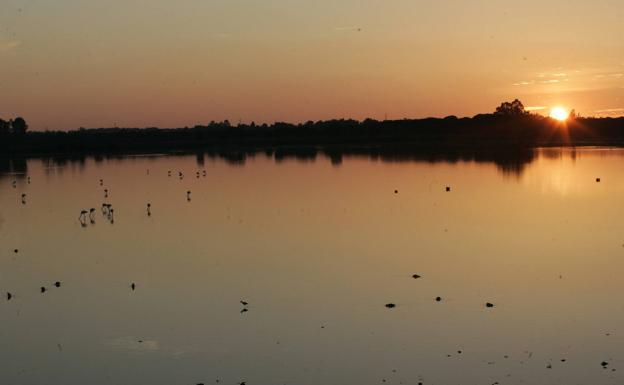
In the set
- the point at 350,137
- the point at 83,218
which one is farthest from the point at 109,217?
the point at 350,137

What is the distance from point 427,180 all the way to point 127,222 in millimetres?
21931

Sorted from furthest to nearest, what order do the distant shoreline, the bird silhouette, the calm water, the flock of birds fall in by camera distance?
Answer: the distant shoreline < the bird silhouette < the flock of birds < the calm water

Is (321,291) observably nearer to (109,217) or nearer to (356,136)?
(109,217)

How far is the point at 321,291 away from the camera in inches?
695

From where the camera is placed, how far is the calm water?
12.7m

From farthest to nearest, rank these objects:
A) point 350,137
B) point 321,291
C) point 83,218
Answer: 1. point 350,137
2. point 83,218
3. point 321,291

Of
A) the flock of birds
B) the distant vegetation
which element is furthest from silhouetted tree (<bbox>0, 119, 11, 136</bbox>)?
the flock of birds

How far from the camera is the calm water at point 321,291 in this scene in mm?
12711

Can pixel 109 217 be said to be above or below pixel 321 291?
above

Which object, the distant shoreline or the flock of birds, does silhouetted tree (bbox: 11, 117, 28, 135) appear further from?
the flock of birds

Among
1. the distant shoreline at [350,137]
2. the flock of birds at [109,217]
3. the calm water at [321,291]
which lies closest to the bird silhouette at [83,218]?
the flock of birds at [109,217]

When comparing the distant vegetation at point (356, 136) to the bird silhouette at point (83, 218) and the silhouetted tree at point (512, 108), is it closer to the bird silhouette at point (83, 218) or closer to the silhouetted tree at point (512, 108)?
the silhouetted tree at point (512, 108)

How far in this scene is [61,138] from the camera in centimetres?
14088

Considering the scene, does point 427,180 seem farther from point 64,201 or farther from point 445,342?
point 445,342
